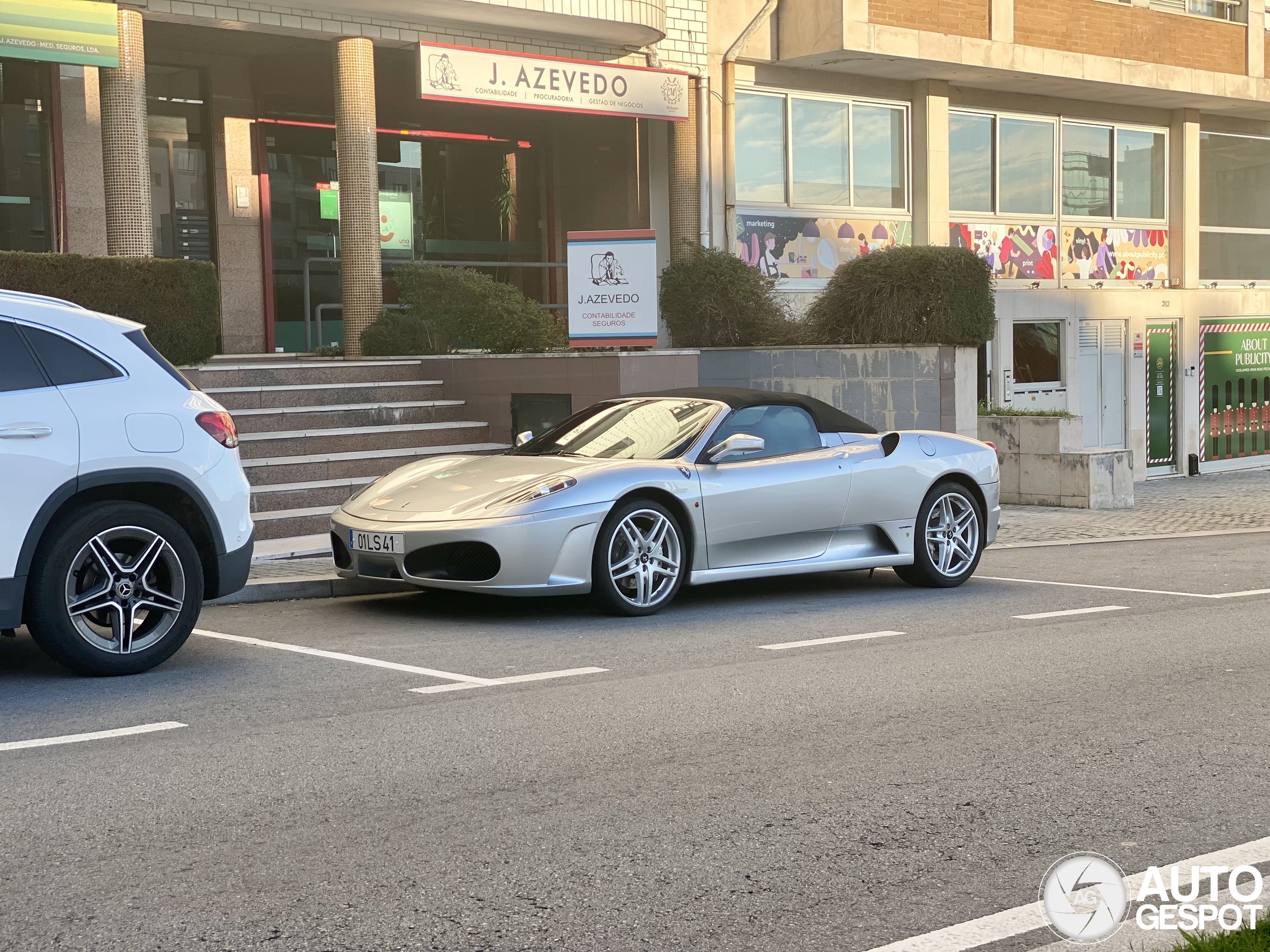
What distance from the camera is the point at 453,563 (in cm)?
846

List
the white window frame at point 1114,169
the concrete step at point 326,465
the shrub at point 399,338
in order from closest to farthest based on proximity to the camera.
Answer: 1. the concrete step at point 326,465
2. the shrub at point 399,338
3. the white window frame at point 1114,169

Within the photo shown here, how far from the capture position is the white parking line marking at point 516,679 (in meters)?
6.58

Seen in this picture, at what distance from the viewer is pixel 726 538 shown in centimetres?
915

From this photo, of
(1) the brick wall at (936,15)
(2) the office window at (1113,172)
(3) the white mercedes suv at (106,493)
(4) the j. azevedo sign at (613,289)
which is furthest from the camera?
(2) the office window at (1113,172)

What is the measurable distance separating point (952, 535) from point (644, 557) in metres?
2.62

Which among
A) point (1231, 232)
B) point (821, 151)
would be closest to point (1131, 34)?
point (1231, 232)

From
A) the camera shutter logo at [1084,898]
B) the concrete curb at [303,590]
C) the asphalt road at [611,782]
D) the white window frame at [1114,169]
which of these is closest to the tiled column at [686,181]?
the white window frame at [1114,169]

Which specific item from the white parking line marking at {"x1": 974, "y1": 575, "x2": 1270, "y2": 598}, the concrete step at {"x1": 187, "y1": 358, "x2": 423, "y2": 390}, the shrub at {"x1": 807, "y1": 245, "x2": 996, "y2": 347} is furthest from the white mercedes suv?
the shrub at {"x1": 807, "y1": 245, "x2": 996, "y2": 347}

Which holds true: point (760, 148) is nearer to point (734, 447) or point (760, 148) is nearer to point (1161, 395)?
point (1161, 395)

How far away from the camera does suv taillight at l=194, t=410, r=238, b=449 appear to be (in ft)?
23.7

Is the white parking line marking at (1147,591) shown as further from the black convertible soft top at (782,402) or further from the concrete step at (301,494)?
the concrete step at (301,494)

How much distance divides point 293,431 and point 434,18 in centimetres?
612

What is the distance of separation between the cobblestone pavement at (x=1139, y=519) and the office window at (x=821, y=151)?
5850 mm

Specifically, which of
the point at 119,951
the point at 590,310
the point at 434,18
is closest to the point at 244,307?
the point at 434,18
